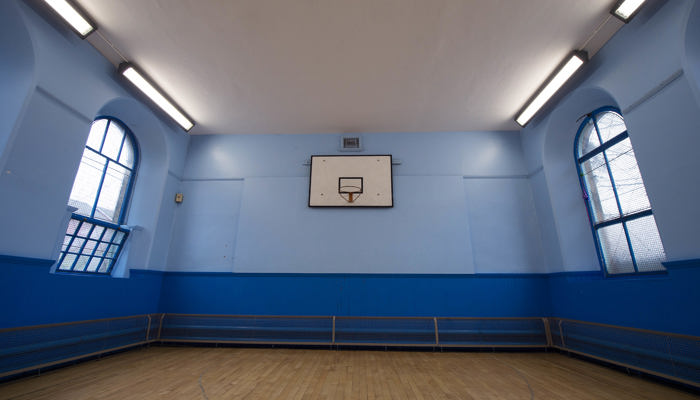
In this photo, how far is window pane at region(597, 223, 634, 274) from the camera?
3.66 metres

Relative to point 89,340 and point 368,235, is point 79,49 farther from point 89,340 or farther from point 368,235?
point 368,235

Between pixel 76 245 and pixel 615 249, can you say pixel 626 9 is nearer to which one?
pixel 615 249

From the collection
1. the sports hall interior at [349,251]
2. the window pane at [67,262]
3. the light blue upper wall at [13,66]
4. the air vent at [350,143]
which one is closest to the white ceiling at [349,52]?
the sports hall interior at [349,251]

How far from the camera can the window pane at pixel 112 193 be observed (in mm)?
4184

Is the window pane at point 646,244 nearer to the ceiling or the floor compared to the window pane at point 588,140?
nearer to the floor

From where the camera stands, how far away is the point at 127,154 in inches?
184

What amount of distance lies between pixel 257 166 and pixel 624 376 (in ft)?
19.8

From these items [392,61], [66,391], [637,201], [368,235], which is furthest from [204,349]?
[637,201]

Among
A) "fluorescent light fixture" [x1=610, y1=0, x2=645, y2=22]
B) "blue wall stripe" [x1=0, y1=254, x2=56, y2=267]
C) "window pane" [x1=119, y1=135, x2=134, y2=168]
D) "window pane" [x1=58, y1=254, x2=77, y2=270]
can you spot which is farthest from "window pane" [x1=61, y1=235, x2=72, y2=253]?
"fluorescent light fixture" [x1=610, y1=0, x2=645, y2=22]

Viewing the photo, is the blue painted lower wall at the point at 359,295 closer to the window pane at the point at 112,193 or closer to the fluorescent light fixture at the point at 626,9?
the window pane at the point at 112,193

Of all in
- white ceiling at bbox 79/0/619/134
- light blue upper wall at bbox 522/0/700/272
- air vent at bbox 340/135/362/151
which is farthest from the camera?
air vent at bbox 340/135/362/151

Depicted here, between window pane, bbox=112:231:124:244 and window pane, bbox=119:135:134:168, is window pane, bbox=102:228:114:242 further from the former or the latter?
window pane, bbox=119:135:134:168

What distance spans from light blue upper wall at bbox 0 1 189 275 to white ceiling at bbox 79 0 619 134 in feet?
1.67

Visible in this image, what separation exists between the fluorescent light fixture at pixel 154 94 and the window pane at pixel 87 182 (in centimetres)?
118
